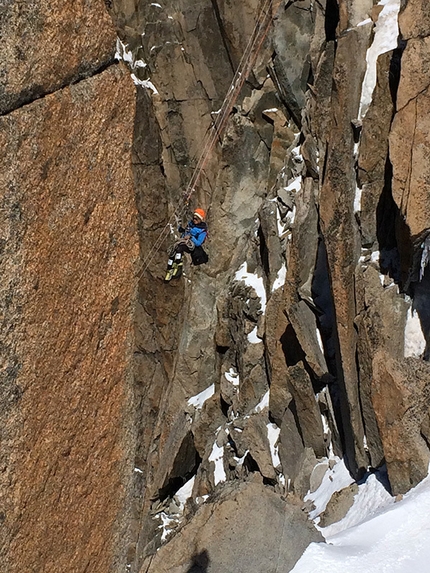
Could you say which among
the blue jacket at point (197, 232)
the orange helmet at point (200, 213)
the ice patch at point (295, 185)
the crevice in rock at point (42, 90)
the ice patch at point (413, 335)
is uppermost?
the ice patch at point (295, 185)

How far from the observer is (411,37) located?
745 cm

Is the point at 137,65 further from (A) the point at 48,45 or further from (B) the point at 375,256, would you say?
(A) the point at 48,45

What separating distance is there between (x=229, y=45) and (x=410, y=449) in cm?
1083

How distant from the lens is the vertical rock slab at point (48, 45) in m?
2.51

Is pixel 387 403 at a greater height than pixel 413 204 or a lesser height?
lesser

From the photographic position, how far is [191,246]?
1455cm

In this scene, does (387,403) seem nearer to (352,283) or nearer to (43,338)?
(352,283)

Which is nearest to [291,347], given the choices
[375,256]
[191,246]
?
[375,256]

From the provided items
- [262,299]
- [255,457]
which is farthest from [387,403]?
[262,299]

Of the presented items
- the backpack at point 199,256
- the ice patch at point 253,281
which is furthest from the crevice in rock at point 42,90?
the backpack at point 199,256

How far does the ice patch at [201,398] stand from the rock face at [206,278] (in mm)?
55

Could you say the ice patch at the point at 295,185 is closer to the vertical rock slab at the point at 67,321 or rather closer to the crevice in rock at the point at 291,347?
the crevice in rock at the point at 291,347

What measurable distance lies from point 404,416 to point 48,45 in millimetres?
4874

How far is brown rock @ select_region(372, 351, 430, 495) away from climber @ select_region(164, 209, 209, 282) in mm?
8341
